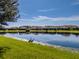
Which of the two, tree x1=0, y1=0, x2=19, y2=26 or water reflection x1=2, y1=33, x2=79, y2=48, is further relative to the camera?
water reflection x1=2, y1=33, x2=79, y2=48

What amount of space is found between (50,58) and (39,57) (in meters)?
1.98

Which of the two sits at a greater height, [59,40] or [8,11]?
[8,11]

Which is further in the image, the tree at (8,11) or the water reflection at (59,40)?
the water reflection at (59,40)

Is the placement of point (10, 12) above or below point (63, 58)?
above

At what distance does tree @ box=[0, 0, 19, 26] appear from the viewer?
136ft

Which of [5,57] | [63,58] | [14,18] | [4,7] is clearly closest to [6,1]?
[4,7]

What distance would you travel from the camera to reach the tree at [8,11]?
4138 cm

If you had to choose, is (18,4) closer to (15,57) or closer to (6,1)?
(6,1)

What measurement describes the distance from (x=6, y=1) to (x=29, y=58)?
30.4 feet

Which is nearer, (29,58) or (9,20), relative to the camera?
(29,58)

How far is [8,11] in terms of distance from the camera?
41812 mm

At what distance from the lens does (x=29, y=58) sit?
40.3 m

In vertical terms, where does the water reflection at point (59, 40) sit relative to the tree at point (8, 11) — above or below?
below

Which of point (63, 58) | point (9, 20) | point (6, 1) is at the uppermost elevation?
point (6, 1)
